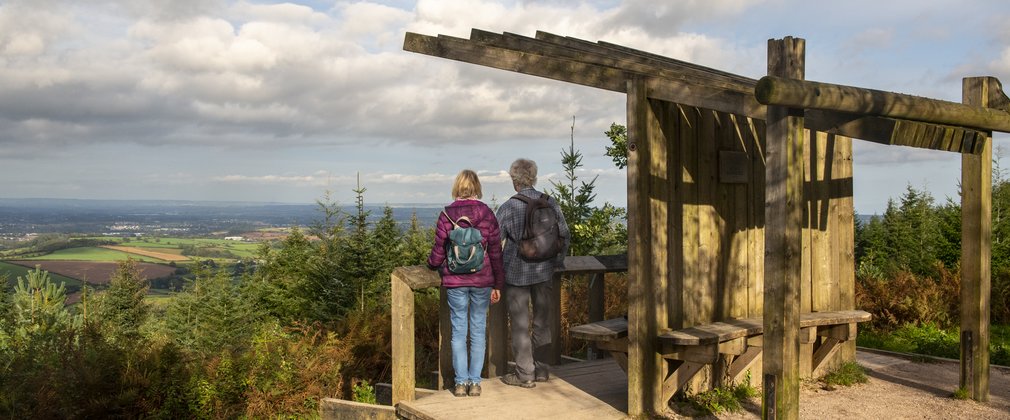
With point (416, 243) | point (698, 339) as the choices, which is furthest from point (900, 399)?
point (416, 243)

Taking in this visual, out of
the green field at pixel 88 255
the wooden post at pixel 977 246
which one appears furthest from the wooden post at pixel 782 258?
the green field at pixel 88 255

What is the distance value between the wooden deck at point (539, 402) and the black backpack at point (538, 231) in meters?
1.21

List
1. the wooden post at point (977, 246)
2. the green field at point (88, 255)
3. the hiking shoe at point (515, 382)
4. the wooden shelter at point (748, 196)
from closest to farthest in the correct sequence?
the wooden shelter at point (748, 196) → the hiking shoe at point (515, 382) → the wooden post at point (977, 246) → the green field at point (88, 255)

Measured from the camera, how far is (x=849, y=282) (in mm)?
8289

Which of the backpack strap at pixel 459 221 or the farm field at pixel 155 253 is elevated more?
the backpack strap at pixel 459 221

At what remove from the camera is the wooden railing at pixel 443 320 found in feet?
22.0

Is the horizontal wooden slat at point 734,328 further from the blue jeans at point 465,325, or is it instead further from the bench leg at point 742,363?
the blue jeans at point 465,325

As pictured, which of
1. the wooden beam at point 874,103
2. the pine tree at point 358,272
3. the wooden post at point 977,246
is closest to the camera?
the wooden beam at point 874,103

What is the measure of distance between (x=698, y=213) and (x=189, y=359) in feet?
20.0

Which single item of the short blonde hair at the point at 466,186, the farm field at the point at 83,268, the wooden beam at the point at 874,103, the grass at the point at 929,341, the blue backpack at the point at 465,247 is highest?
the wooden beam at the point at 874,103

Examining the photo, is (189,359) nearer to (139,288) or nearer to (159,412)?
(159,412)

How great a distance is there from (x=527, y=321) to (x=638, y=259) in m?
1.32

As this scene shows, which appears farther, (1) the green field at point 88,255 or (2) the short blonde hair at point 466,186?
(1) the green field at point 88,255

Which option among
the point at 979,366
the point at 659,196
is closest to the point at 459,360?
the point at 659,196
